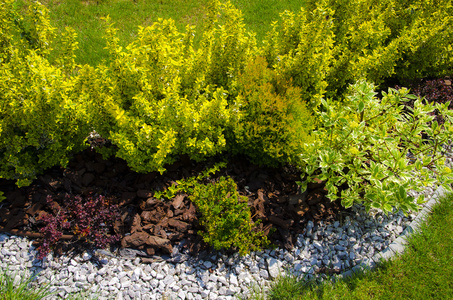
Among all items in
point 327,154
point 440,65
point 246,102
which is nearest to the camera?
point 327,154

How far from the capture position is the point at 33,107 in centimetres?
319

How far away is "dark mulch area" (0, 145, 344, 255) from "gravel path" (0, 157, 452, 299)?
139mm

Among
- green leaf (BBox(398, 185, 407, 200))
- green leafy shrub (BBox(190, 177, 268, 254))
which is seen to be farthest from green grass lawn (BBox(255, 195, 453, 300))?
green leaf (BBox(398, 185, 407, 200))

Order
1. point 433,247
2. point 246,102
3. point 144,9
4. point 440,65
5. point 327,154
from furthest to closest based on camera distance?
point 144,9
point 440,65
point 246,102
point 433,247
point 327,154

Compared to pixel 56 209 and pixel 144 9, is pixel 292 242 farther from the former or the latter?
pixel 144 9

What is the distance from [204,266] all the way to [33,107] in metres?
2.48

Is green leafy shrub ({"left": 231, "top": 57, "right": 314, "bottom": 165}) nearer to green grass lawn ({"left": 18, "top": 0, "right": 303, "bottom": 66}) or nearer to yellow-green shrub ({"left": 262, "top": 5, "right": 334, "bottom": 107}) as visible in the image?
yellow-green shrub ({"left": 262, "top": 5, "right": 334, "bottom": 107})

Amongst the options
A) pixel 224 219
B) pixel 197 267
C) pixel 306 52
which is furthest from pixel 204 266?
pixel 306 52

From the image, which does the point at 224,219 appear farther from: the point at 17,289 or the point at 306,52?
the point at 306,52

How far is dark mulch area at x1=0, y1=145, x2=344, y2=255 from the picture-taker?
350 cm

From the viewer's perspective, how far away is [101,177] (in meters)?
3.87

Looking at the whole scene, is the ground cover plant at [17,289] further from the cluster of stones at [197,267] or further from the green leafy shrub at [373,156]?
the green leafy shrub at [373,156]

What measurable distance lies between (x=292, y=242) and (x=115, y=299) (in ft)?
6.57

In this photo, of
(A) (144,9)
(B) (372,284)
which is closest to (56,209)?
(B) (372,284)
